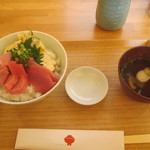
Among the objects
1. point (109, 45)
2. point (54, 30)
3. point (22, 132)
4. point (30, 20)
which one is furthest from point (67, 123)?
point (30, 20)

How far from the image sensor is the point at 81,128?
0.79 m

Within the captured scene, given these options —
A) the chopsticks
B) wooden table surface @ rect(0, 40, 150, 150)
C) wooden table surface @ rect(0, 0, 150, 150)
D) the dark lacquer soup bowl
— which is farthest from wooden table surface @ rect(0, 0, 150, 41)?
the chopsticks

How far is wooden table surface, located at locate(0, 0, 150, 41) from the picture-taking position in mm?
1240

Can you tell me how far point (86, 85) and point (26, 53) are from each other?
1.17ft

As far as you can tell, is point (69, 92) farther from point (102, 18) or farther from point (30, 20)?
point (30, 20)

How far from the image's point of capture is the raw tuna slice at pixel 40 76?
78cm

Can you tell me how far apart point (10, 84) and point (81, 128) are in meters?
0.38

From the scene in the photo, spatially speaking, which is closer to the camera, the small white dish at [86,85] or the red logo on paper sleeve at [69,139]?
the red logo on paper sleeve at [69,139]

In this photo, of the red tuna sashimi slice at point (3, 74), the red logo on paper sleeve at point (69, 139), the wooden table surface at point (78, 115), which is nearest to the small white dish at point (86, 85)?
the wooden table surface at point (78, 115)

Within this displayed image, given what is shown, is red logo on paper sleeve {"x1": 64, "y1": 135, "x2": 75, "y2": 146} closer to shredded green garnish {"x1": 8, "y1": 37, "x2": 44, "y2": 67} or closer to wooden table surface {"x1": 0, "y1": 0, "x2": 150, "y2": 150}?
wooden table surface {"x1": 0, "y1": 0, "x2": 150, "y2": 150}

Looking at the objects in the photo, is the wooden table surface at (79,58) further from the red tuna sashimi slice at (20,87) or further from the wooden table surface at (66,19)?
the red tuna sashimi slice at (20,87)

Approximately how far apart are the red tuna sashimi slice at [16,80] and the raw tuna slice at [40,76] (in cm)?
4

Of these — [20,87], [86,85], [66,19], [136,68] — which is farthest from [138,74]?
[66,19]

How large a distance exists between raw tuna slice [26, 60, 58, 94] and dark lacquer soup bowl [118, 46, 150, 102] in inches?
13.6
